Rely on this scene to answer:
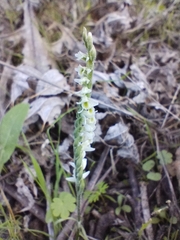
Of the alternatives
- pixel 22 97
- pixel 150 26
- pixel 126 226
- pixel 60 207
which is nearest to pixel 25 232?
pixel 60 207

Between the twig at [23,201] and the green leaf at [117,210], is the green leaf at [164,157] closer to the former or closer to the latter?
the green leaf at [117,210]

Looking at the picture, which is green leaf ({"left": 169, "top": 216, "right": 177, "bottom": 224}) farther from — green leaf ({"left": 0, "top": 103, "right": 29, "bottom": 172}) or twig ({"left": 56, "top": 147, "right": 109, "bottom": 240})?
green leaf ({"left": 0, "top": 103, "right": 29, "bottom": 172})

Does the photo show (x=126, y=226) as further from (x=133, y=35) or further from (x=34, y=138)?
(x=133, y=35)

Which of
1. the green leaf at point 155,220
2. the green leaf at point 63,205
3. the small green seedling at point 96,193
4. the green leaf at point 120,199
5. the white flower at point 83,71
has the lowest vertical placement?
the green leaf at point 155,220

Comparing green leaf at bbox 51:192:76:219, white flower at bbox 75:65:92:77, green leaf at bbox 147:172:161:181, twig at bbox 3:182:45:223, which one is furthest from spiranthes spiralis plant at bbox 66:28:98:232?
green leaf at bbox 147:172:161:181

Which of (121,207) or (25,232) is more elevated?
(25,232)

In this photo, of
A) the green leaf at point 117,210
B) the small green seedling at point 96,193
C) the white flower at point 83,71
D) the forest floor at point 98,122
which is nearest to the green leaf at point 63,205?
the forest floor at point 98,122
